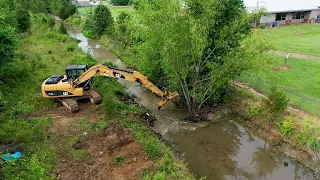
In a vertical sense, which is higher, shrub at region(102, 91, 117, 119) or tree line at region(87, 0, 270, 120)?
tree line at region(87, 0, 270, 120)

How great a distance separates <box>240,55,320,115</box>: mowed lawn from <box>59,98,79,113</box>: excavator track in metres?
13.4

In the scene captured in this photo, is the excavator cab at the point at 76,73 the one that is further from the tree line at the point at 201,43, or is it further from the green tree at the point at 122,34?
the green tree at the point at 122,34

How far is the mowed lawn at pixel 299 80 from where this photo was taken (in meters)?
19.7

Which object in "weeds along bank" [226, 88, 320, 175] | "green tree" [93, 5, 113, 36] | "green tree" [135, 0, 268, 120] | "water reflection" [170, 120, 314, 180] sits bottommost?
"water reflection" [170, 120, 314, 180]

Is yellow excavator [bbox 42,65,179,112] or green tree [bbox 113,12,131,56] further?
green tree [bbox 113,12,131,56]

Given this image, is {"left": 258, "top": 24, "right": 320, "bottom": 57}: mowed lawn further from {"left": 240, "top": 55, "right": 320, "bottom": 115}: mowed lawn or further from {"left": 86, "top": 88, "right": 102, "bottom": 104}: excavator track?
{"left": 86, "top": 88, "right": 102, "bottom": 104}: excavator track

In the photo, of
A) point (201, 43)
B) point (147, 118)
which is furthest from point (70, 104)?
point (201, 43)

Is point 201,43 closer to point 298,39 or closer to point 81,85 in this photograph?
point 81,85

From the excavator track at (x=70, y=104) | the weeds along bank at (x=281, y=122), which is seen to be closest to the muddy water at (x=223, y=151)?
the weeds along bank at (x=281, y=122)

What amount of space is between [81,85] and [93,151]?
6.74 metres

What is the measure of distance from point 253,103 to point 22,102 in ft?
54.9

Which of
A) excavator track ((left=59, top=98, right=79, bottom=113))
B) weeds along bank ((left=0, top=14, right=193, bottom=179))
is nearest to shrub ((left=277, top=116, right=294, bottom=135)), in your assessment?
weeds along bank ((left=0, top=14, right=193, bottom=179))

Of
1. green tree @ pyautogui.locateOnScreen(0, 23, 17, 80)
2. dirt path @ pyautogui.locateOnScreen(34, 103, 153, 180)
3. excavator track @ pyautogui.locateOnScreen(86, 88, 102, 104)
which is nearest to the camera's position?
dirt path @ pyautogui.locateOnScreen(34, 103, 153, 180)

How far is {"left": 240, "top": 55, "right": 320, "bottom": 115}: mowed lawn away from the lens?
1967 cm
